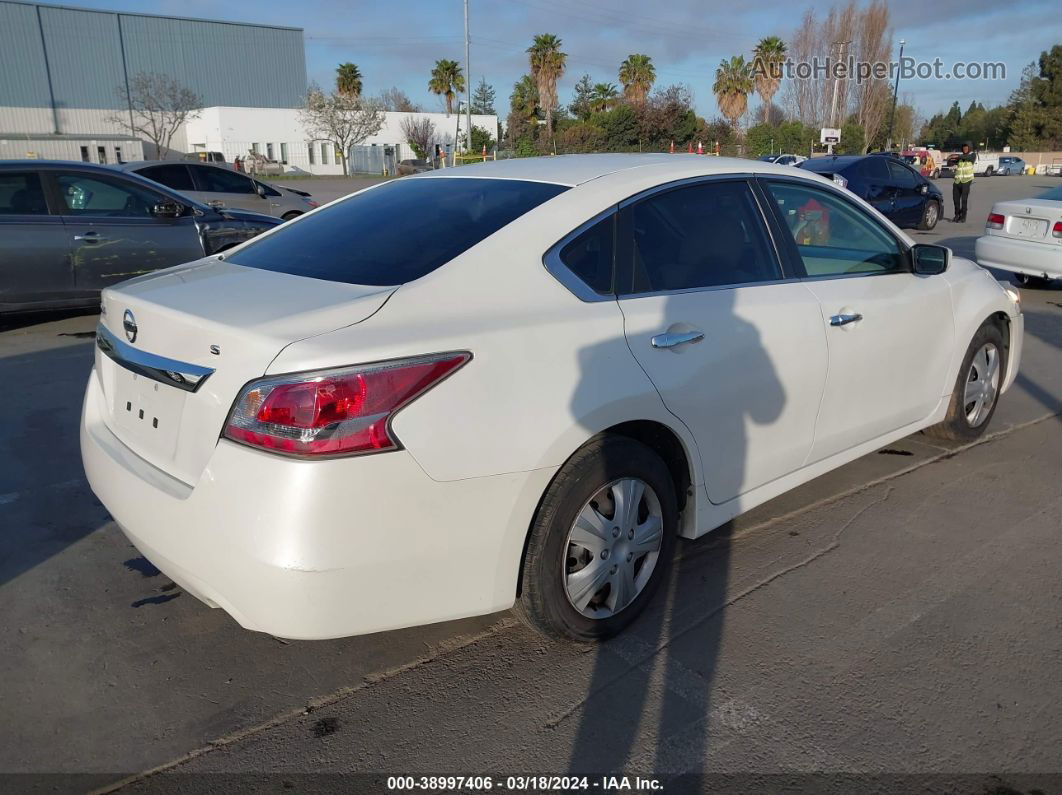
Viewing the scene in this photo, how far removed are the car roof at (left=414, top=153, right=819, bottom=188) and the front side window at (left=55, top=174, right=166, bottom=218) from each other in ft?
19.1

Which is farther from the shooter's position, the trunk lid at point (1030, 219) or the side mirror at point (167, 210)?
the trunk lid at point (1030, 219)

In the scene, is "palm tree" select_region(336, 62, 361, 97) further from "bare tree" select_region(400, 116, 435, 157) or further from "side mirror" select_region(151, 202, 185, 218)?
"side mirror" select_region(151, 202, 185, 218)

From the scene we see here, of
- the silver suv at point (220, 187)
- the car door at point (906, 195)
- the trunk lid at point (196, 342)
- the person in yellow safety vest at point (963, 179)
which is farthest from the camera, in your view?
the person in yellow safety vest at point (963, 179)

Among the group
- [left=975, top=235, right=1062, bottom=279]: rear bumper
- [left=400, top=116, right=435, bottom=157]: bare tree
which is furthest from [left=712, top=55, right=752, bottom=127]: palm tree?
[left=975, top=235, right=1062, bottom=279]: rear bumper

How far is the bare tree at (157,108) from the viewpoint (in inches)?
2226

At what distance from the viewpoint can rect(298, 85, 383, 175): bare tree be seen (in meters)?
58.0

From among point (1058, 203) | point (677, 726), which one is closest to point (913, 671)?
point (677, 726)

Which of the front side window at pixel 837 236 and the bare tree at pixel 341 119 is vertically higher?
the bare tree at pixel 341 119

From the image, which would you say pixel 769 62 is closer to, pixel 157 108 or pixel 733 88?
pixel 733 88

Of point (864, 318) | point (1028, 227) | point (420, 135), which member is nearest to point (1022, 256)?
point (1028, 227)

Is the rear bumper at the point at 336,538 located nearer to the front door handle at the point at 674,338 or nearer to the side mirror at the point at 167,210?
the front door handle at the point at 674,338

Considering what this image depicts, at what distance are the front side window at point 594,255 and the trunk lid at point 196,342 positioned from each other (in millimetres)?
656

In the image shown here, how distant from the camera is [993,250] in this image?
10773 millimetres

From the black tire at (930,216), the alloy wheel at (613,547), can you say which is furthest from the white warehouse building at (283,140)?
the alloy wheel at (613,547)
